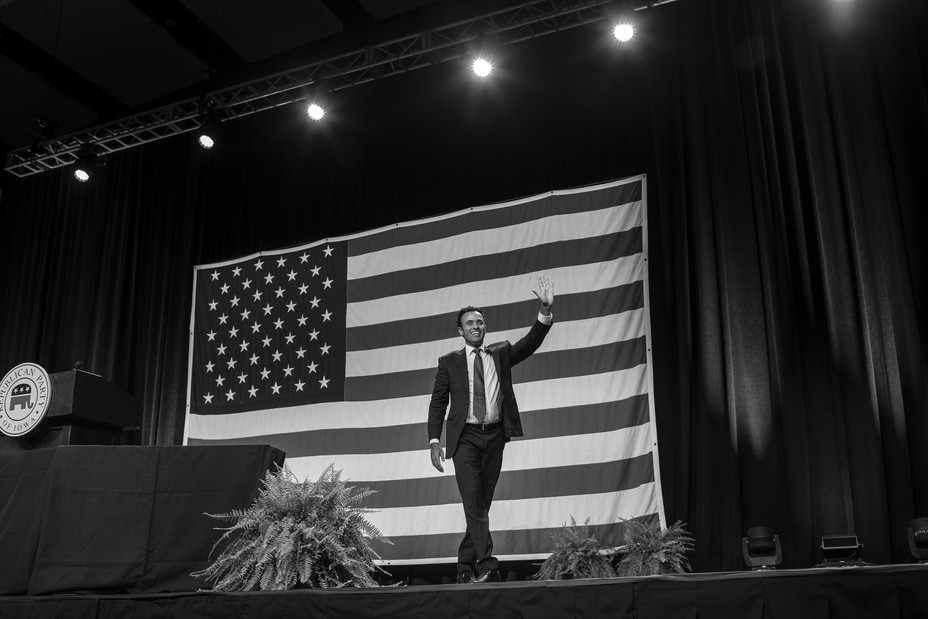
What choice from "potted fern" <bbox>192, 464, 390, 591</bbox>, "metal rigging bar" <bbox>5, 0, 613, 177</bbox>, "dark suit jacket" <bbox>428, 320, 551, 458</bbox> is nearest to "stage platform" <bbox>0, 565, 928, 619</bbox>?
"potted fern" <bbox>192, 464, 390, 591</bbox>

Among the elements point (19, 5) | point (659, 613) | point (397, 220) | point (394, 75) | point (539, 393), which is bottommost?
point (659, 613)

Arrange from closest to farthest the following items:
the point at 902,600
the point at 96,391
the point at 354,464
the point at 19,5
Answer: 1. the point at 902,600
2. the point at 96,391
3. the point at 354,464
4. the point at 19,5

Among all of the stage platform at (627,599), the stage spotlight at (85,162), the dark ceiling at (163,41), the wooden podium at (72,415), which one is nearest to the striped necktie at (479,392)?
the stage platform at (627,599)

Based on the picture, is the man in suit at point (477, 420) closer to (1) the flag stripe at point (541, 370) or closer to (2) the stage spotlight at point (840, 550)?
(1) the flag stripe at point (541, 370)

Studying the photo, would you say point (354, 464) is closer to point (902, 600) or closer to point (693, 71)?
point (693, 71)

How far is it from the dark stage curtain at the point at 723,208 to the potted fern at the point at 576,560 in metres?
0.73

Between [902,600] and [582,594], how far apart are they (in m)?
1.09

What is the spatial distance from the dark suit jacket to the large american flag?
1.16 metres

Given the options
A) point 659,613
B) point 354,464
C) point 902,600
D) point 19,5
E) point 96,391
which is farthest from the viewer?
point 19,5

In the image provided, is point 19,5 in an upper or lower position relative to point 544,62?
upper

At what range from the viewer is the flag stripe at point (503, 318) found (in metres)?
6.27

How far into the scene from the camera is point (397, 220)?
24.9 feet

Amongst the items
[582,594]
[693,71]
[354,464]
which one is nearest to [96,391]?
[354,464]

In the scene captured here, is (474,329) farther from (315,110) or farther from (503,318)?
(315,110)
